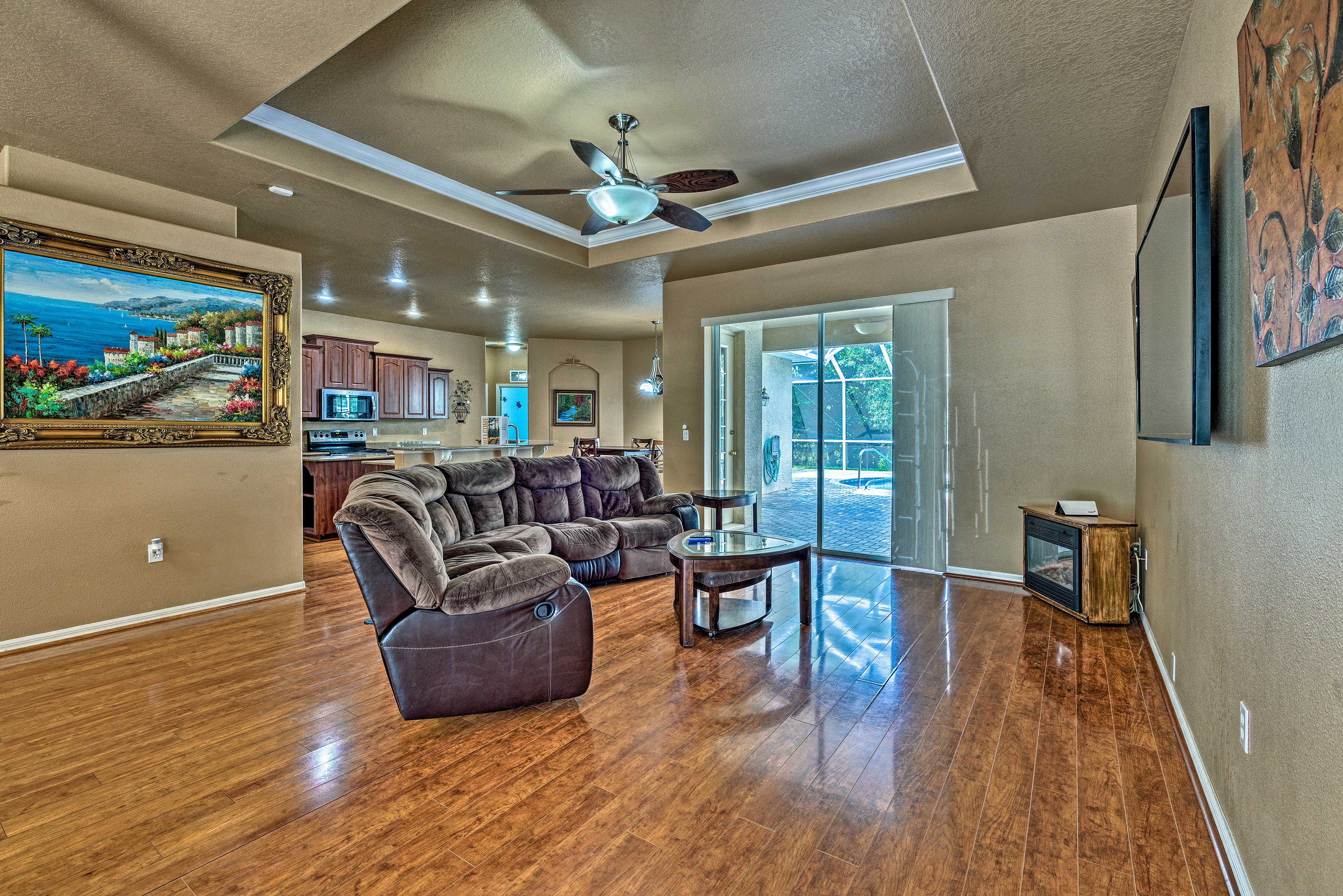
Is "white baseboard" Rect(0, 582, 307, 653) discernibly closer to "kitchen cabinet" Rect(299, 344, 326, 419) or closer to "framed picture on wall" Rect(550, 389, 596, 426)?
"kitchen cabinet" Rect(299, 344, 326, 419)

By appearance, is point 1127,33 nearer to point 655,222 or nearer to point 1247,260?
point 1247,260

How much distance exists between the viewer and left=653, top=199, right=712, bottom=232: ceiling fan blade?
147 inches

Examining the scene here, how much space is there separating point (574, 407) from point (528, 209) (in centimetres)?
617

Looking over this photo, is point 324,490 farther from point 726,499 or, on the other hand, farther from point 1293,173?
point 1293,173


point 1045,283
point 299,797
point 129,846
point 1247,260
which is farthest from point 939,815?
point 1045,283

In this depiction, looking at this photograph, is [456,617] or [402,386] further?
[402,386]

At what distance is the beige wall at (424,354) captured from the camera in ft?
27.7

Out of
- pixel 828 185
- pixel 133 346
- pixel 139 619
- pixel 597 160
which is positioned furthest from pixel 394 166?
pixel 139 619

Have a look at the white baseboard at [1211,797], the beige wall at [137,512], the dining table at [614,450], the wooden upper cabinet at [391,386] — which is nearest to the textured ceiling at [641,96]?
the beige wall at [137,512]

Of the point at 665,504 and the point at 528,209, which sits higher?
the point at 528,209

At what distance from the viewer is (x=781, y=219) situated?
463cm

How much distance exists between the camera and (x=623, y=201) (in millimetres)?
3369

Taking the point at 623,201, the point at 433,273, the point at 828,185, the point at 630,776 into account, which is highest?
the point at 828,185

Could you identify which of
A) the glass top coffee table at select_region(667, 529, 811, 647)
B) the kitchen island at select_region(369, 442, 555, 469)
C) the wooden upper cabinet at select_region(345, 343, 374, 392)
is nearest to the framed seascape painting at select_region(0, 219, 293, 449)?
the kitchen island at select_region(369, 442, 555, 469)
